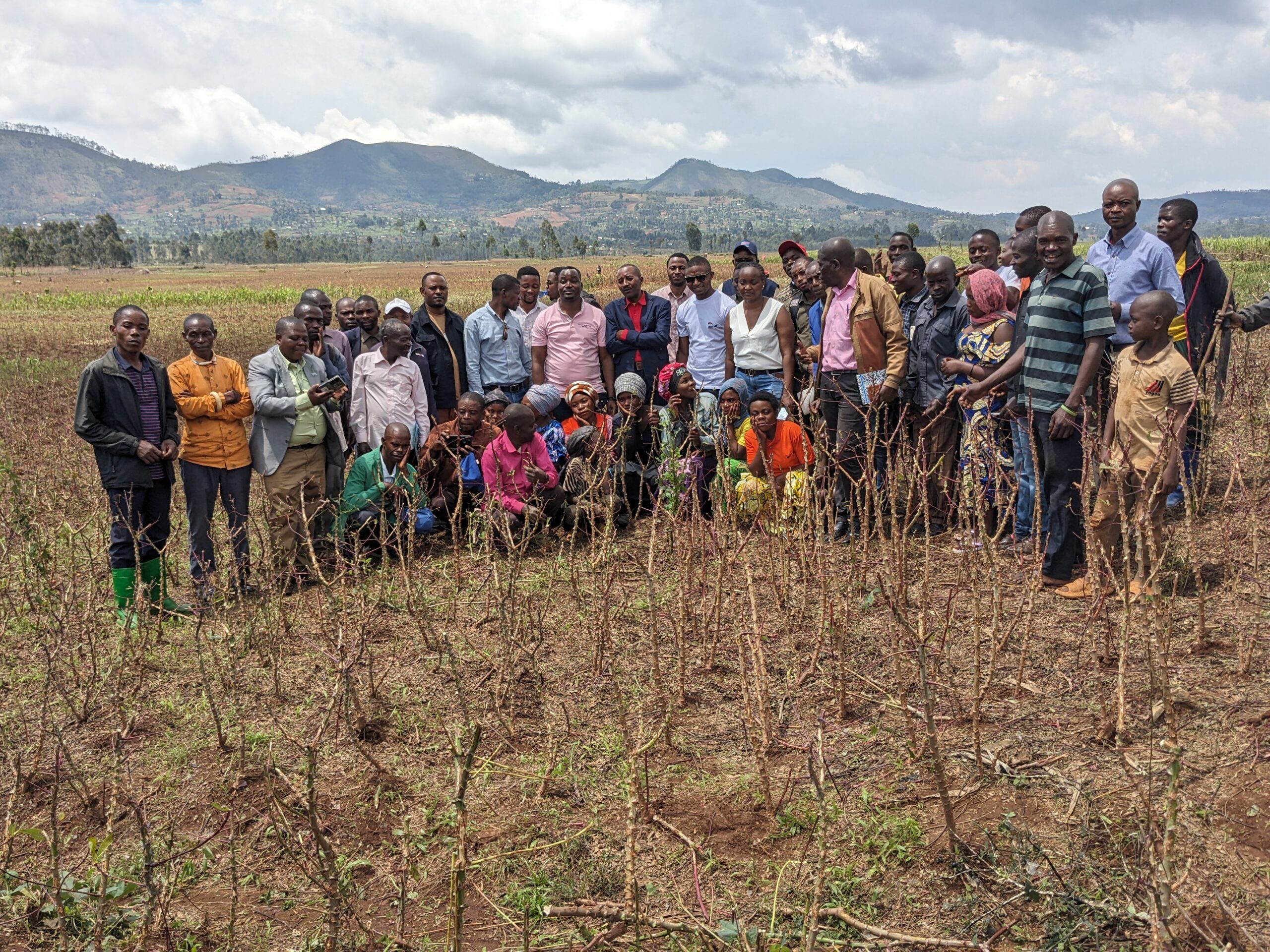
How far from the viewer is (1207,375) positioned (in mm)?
5363

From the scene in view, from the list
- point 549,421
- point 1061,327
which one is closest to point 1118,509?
point 1061,327

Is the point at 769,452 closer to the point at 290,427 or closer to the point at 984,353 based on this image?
the point at 984,353

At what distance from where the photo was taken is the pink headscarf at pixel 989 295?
213 inches

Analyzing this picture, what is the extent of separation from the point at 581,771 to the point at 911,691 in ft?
4.72

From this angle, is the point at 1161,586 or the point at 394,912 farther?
the point at 1161,586

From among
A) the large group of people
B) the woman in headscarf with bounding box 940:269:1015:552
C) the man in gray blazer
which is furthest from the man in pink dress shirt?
the woman in headscarf with bounding box 940:269:1015:552

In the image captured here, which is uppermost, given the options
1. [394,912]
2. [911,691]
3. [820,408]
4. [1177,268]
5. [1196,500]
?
[1177,268]

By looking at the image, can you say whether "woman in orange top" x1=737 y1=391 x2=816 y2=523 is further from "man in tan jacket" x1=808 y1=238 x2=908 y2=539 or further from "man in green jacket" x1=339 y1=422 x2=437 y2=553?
"man in green jacket" x1=339 y1=422 x2=437 y2=553

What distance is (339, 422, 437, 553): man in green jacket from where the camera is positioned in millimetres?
5723

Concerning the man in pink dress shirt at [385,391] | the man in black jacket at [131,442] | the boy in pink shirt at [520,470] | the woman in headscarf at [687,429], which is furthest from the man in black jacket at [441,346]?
the man in black jacket at [131,442]

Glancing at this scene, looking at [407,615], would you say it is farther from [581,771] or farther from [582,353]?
[582,353]

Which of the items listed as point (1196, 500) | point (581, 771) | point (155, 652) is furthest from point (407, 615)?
point (1196, 500)

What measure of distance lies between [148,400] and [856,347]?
4.16 metres

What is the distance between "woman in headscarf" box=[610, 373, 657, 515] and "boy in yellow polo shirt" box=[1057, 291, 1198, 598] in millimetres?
2889
